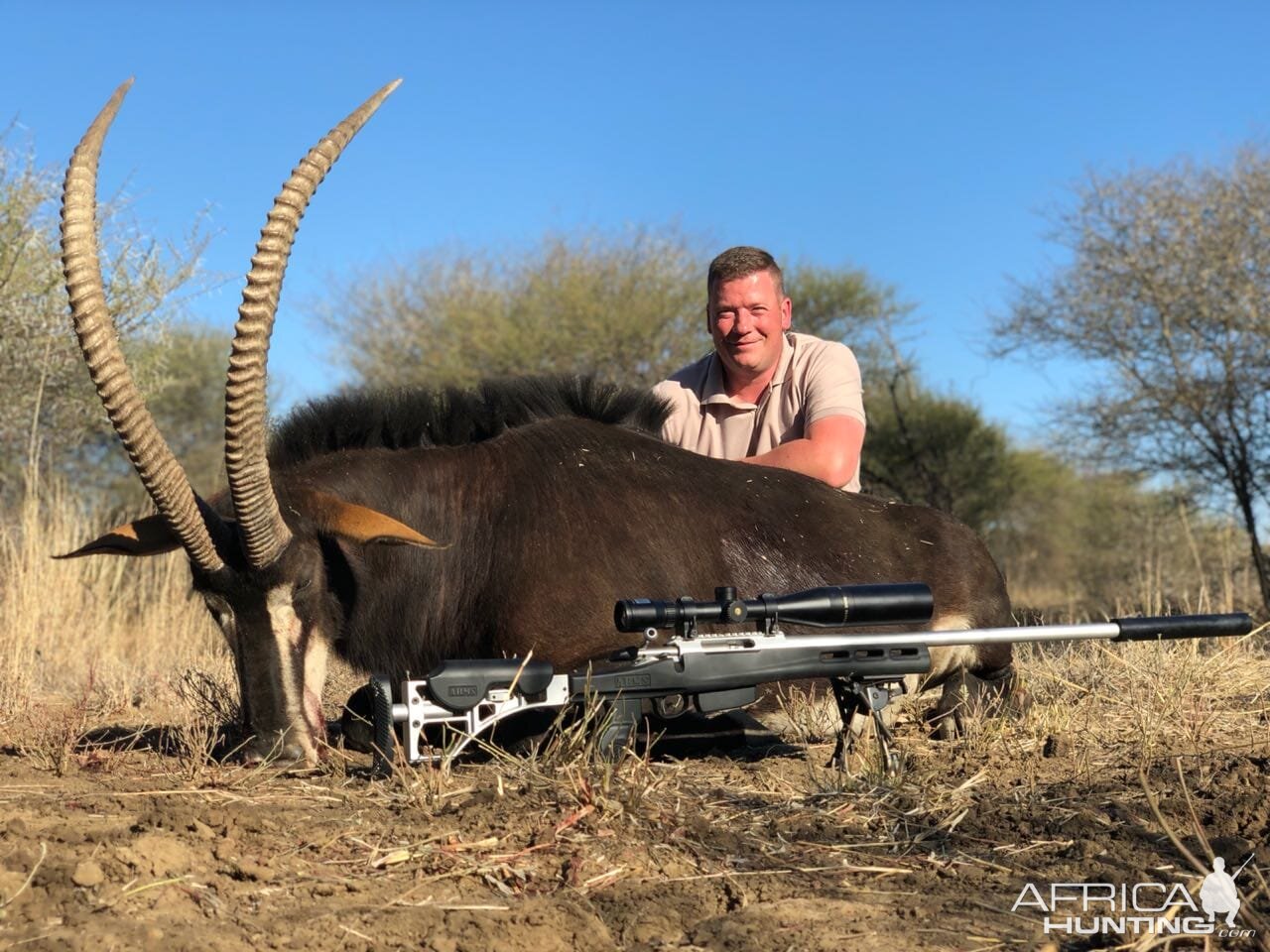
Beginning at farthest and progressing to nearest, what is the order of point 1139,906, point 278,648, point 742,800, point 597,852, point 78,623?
point 78,623 < point 278,648 < point 742,800 < point 597,852 < point 1139,906

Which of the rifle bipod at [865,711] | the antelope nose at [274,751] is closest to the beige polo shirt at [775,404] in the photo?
the rifle bipod at [865,711]

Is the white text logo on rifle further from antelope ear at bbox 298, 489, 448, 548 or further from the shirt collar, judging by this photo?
the shirt collar

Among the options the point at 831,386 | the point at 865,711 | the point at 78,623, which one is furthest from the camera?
the point at 78,623

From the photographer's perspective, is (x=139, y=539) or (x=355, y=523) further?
(x=139, y=539)

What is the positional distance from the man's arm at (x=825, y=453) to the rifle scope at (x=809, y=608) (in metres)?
→ 1.75

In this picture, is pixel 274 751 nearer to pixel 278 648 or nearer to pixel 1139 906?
pixel 278 648

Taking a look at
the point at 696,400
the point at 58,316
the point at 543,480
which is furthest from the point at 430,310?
the point at 543,480

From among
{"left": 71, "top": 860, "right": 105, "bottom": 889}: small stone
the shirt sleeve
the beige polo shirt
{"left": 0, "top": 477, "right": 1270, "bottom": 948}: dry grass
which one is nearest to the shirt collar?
the beige polo shirt

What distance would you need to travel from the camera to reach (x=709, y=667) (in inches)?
159

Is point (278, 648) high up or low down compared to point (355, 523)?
down

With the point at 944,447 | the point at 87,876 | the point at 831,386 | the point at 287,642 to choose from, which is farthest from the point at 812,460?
the point at 944,447

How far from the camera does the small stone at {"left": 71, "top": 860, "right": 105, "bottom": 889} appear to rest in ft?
9.36

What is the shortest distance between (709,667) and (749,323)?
8.52ft

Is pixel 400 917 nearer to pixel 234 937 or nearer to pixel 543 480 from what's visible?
pixel 234 937
